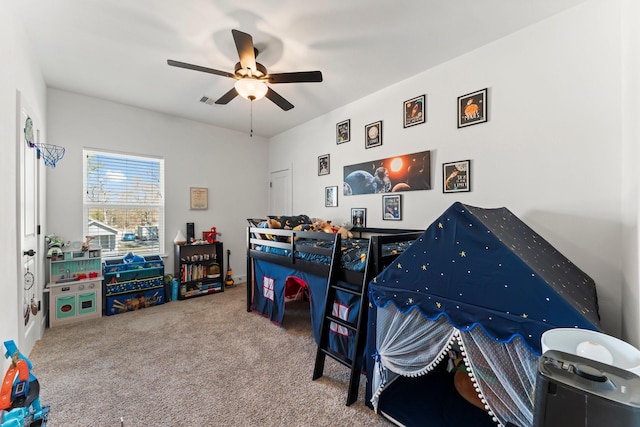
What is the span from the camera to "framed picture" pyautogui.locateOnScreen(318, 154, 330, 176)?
419 cm

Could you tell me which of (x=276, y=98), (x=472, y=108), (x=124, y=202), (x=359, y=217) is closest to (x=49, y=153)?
(x=124, y=202)

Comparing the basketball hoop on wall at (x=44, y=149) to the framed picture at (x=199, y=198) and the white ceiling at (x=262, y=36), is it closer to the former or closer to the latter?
the white ceiling at (x=262, y=36)

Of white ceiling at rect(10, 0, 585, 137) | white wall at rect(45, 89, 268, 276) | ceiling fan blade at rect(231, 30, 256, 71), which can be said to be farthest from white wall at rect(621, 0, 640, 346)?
white wall at rect(45, 89, 268, 276)

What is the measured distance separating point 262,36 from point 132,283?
353 centimetres

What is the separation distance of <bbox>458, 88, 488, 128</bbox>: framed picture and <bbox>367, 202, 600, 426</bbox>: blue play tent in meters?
1.12

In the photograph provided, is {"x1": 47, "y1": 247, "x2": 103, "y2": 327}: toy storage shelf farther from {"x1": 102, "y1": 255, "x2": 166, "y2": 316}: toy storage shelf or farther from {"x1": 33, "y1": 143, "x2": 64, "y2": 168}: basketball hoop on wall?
{"x1": 33, "y1": 143, "x2": 64, "y2": 168}: basketball hoop on wall

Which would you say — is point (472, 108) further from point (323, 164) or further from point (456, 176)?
point (323, 164)

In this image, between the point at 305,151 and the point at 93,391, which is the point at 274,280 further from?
the point at 305,151

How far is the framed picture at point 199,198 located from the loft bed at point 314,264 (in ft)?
4.85

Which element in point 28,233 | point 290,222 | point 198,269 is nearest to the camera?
point 28,233

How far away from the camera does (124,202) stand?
398cm

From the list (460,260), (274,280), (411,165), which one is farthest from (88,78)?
(460,260)

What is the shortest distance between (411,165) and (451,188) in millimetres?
546

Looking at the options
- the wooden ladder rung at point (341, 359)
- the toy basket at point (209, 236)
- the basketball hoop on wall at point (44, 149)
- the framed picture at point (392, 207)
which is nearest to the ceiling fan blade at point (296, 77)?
the framed picture at point (392, 207)
